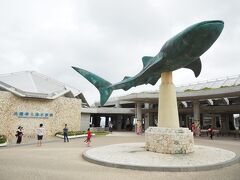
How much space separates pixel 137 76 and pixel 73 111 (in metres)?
15.1

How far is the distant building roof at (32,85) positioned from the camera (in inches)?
863

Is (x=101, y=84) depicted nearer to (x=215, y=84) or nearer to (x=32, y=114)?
(x=32, y=114)

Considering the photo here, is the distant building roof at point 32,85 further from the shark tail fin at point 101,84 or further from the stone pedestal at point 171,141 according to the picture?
the stone pedestal at point 171,141

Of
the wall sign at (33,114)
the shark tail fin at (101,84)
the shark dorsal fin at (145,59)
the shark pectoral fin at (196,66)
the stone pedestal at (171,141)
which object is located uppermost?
the shark dorsal fin at (145,59)

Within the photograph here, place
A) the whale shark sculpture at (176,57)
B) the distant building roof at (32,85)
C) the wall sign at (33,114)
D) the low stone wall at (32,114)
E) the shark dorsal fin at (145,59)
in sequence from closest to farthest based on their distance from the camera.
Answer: the whale shark sculpture at (176,57)
the shark dorsal fin at (145,59)
the low stone wall at (32,114)
the wall sign at (33,114)
the distant building roof at (32,85)

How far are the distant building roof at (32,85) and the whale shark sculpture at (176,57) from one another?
35.5 ft

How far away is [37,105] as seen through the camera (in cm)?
2272

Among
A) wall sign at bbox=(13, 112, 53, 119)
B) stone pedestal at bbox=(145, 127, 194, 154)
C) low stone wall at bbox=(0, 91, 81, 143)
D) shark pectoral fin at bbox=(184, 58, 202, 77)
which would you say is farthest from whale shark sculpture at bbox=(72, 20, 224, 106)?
wall sign at bbox=(13, 112, 53, 119)

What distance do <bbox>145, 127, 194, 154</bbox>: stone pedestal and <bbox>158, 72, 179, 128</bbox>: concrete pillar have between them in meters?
0.57

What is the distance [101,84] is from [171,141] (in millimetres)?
5746

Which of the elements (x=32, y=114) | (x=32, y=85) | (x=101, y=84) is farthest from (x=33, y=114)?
(x=101, y=84)

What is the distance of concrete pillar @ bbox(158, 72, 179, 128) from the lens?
39.7 feet

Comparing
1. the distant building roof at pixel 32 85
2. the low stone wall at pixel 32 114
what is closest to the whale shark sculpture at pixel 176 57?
the low stone wall at pixel 32 114

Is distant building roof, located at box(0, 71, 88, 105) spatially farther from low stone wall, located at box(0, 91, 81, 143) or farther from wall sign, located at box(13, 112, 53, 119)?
wall sign, located at box(13, 112, 53, 119)
